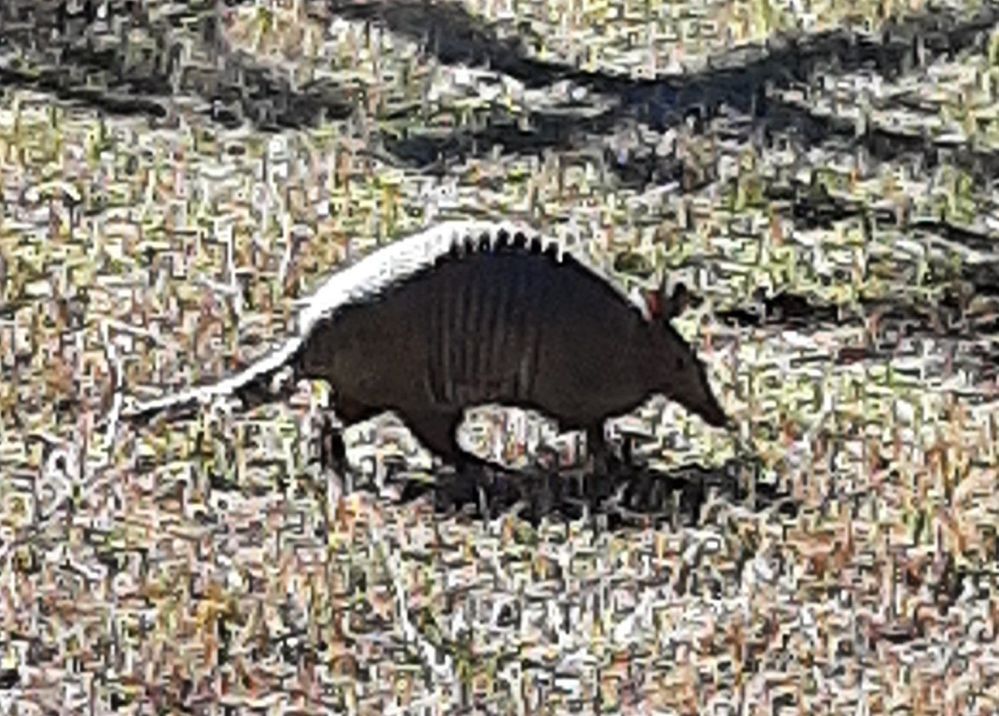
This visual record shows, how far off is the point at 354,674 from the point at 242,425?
3.43 ft

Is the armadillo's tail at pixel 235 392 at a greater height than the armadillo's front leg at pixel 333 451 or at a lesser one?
greater

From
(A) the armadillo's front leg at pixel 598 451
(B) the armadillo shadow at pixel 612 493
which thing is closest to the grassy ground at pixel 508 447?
(B) the armadillo shadow at pixel 612 493

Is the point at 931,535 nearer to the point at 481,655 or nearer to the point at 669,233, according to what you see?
the point at 481,655

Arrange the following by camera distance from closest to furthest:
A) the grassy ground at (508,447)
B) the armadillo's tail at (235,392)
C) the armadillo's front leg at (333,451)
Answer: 1. the grassy ground at (508,447)
2. the armadillo's tail at (235,392)
3. the armadillo's front leg at (333,451)

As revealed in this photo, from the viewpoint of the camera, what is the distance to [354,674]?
4.26 metres

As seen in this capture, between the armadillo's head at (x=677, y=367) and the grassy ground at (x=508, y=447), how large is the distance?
0.11 m

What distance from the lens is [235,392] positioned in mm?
5012

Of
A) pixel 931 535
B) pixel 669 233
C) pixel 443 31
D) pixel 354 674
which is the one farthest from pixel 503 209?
pixel 354 674

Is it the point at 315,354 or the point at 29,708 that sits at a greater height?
the point at 315,354

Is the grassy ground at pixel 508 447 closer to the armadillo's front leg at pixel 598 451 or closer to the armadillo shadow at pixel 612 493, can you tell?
the armadillo shadow at pixel 612 493

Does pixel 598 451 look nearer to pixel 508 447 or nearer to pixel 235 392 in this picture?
pixel 508 447

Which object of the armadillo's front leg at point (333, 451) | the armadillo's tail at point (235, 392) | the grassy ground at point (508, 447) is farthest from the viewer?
the armadillo's front leg at point (333, 451)

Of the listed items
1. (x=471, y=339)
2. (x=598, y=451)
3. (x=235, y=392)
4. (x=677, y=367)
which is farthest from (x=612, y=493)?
(x=235, y=392)

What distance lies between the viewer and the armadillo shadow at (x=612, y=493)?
493 centimetres
